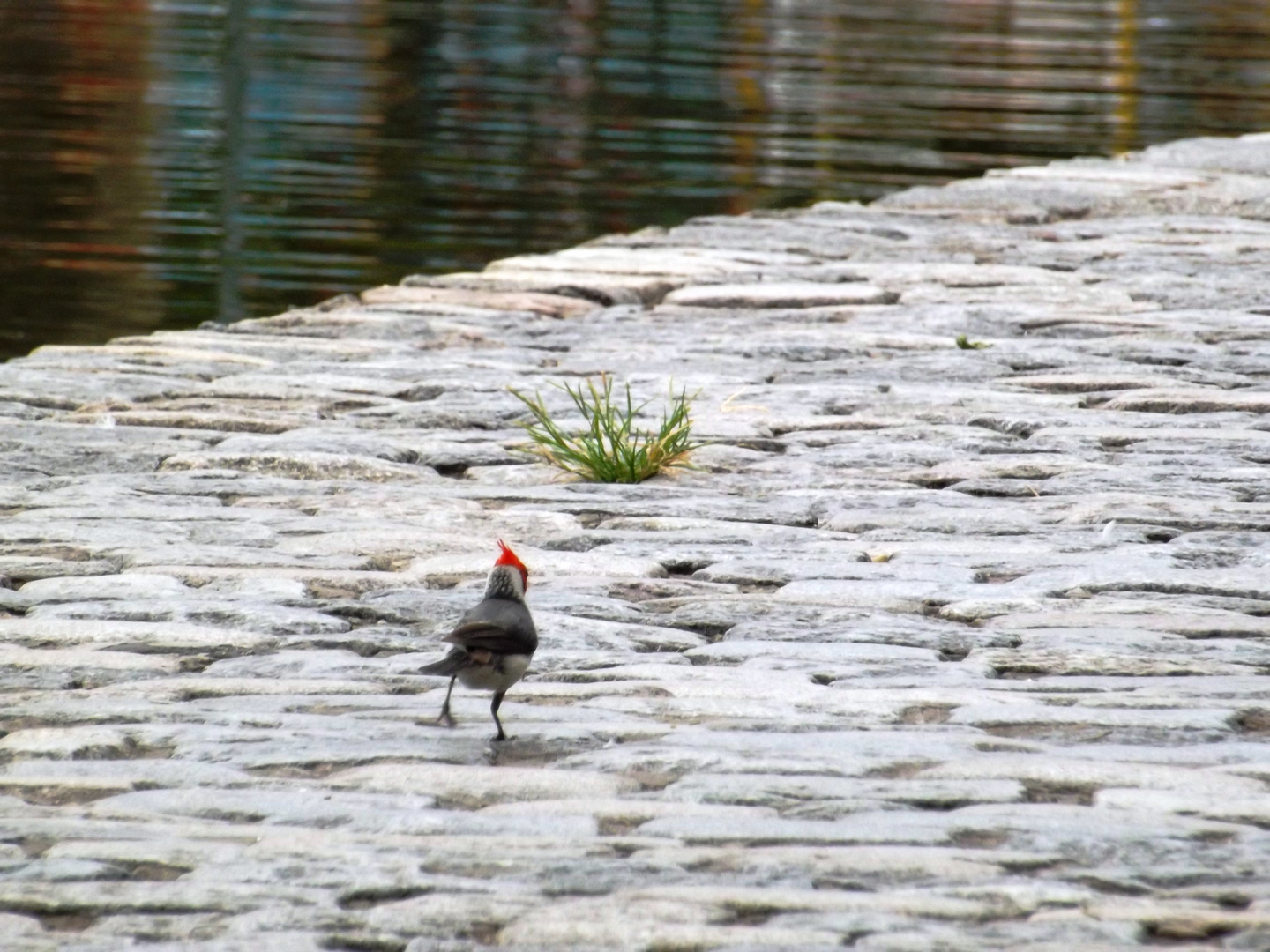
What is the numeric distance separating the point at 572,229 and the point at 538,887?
1028 cm

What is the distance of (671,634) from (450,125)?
46.3 ft

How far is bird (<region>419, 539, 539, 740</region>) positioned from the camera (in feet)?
9.40

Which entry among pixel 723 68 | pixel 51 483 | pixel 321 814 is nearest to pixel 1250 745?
pixel 321 814

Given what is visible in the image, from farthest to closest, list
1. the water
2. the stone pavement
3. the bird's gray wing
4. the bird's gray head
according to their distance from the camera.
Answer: the water, the bird's gray head, the bird's gray wing, the stone pavement

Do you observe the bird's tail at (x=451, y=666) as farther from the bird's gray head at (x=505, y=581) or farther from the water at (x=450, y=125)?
the water at (x=450, y=125)

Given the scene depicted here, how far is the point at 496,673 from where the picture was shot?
289 centimetres

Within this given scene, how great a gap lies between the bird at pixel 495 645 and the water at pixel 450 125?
6.89 metres

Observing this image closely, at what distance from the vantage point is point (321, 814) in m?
2.61

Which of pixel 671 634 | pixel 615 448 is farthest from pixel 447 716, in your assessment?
pixel 615 448

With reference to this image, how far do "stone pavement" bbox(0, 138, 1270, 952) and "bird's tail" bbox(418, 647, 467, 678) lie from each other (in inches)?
4.9

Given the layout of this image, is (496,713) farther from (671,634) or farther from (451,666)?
(671,634)

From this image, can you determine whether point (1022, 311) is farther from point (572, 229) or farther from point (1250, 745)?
point (572, 229)

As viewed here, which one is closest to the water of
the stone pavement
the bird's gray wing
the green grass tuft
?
the stone pavement

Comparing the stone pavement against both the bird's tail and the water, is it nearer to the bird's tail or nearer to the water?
the bird's tail
